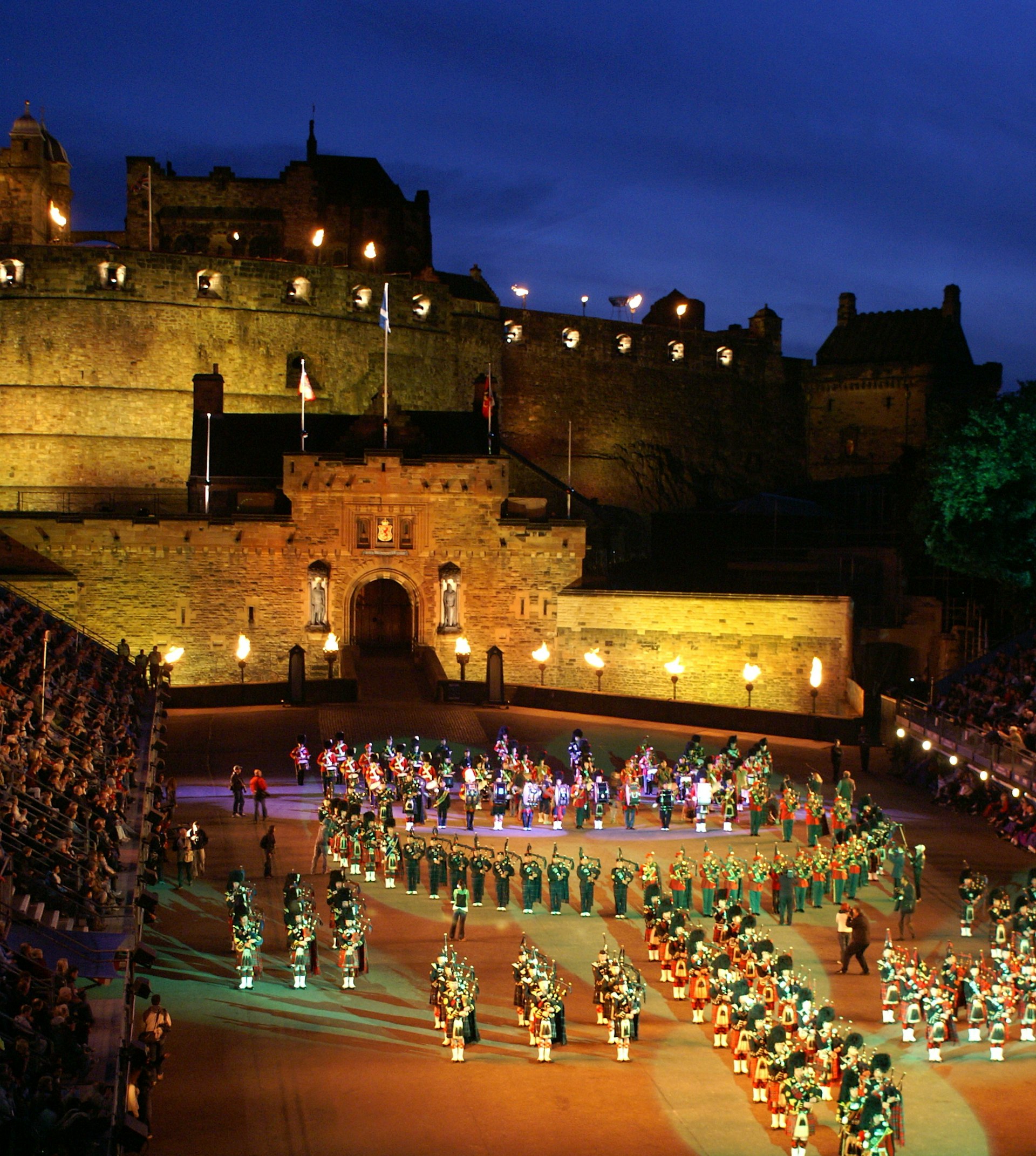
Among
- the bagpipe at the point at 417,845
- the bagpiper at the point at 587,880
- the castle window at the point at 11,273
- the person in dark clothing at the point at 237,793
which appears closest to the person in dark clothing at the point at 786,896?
the bagpiper at the point at 587,880

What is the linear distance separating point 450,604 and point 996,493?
15.4 meters

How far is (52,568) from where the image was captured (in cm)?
4356

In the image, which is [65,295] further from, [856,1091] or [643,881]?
[856,1091]

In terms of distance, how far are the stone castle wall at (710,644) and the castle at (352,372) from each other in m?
0.67

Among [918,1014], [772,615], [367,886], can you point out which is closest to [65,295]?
[772,615]

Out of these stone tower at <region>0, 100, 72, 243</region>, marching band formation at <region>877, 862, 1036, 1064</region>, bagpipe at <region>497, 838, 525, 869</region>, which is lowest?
marching band formation at <region>877, 862, 1036, 1064</region>

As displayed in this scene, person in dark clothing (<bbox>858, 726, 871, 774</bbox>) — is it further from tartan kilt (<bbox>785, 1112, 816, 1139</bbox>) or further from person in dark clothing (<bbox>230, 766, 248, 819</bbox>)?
tartan kilt (<bbox>785, 1112, 816, 1139</bbox>)

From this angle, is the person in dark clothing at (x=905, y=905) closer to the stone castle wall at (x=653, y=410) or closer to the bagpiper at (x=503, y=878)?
the bagpiper at (x=503, y=878)

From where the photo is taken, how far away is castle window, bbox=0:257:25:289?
171ft

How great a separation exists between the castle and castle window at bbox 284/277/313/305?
8 centimetres

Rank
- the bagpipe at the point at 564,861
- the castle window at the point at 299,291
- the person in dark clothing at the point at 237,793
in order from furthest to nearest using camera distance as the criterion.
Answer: the castle window at the point at 299,291
the person in dark clothing at the point at 237,793
the bagpipe at the point at 564,861

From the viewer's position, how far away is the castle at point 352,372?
49.1 m

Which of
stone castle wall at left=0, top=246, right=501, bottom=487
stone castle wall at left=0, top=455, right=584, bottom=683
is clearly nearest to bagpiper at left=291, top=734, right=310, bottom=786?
stone castle wall at left=0, top=455, right=584, bottom=683

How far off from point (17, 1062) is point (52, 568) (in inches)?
1257
